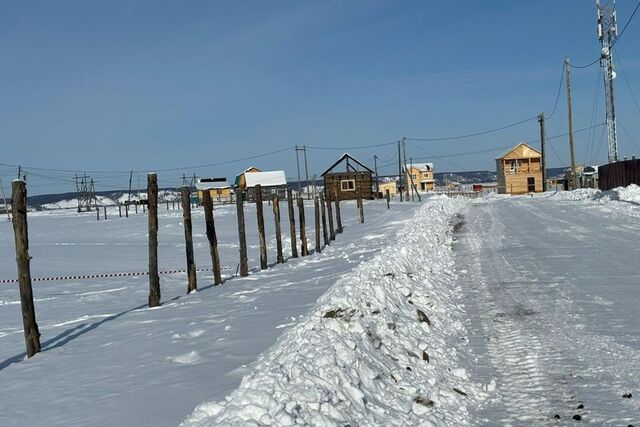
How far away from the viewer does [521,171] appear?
256 ft

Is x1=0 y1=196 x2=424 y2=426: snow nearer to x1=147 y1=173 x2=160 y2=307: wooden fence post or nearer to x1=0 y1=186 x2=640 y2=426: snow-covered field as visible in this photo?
x1=0 y1=186 x2=640 y2=426: snow-covered field

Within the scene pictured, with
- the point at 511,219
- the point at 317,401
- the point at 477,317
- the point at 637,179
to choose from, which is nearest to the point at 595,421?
the point at 317,401

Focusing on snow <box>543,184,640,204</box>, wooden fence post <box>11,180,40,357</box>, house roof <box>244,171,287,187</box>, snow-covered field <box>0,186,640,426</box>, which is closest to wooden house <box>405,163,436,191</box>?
house roof <box>244,171,287,187</box>

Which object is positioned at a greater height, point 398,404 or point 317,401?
point 317,401

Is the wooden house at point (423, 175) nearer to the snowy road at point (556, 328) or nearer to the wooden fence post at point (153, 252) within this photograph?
the snowy road at point (556, 328)

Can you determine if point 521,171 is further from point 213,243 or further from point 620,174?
point 213,243

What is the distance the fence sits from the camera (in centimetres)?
3591

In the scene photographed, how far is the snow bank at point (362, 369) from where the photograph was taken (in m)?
4.32

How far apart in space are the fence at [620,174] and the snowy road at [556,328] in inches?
868

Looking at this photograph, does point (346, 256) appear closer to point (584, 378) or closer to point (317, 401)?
point (584, 378)

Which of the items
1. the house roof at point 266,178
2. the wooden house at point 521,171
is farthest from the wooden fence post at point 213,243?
the house roof at point 266,178

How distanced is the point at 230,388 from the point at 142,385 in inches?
42.5

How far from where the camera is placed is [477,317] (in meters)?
8.75

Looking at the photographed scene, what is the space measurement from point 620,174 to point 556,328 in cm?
3491
